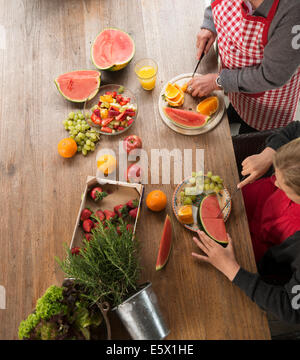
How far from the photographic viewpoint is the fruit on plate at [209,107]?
5.22 feet

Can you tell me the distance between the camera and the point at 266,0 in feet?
4.09

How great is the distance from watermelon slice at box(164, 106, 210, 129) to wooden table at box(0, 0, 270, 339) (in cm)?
6

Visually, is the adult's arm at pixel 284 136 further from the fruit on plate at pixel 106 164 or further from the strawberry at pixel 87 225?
the strawberry at pixel 87 225

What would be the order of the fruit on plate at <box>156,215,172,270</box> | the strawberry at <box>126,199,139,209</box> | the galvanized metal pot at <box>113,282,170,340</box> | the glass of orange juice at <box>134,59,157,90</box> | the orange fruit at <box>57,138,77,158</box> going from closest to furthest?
the galvanized metal pot at <box>113,282,170,340</box> < the fruit on plate at <box>156,215,172,270</box> < the strawberry at <box>126,199,139,209</box> < the orange fruit at <box>57,138,77,158</box> < the glass of orange juice at <box>134,59,157,90</box>

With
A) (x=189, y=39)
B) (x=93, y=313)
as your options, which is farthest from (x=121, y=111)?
(x=93, y=313)

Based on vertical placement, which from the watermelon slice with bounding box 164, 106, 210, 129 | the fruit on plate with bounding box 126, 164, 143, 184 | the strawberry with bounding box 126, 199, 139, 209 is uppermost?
the watermelon slice with bounding box 164, 106, 210, 129

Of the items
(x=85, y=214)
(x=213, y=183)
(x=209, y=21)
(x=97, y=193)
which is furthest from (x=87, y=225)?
(x=209, y=21)

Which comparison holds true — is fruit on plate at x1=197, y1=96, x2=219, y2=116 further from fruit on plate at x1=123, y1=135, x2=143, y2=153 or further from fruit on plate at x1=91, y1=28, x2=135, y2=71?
fruit on plate at x1=91, y1=28, x2=135, y2=71

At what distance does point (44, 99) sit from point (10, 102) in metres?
0.20

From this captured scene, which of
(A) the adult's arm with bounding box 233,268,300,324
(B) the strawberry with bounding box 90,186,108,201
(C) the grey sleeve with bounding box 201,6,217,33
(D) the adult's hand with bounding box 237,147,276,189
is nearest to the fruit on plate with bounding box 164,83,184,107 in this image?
(C) the grey sleeve with bounding box 201,6,217,33

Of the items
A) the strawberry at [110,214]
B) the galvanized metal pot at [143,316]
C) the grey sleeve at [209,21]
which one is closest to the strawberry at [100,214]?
the strawberry at [110,214]

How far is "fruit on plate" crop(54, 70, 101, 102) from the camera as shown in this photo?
1660mm

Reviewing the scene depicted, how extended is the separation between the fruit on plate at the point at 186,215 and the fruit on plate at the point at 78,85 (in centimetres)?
81

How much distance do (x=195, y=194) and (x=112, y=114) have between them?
23.6 inches
